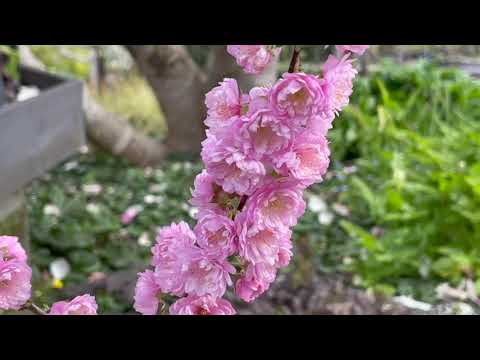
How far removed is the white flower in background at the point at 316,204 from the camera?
10.00ft

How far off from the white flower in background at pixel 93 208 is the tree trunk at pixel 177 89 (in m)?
0.86

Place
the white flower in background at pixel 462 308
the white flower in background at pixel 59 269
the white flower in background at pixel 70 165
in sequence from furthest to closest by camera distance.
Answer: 1. the white flower in background at pixel 70 165
2. the white flower in background at pixel 59 269
3. the white flower in background at pixel 462 308

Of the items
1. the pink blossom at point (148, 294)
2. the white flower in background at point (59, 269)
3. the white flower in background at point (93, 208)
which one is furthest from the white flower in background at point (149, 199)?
the pink blossom at point (148, 294)

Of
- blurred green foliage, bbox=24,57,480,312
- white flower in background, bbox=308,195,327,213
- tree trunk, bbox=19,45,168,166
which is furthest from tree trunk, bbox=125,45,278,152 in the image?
white flower in background, bbox=308,195,327,213

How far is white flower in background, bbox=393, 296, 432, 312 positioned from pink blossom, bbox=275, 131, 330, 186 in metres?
1.88

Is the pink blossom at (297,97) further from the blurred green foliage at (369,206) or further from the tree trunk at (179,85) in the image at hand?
the tree trunk at (179,85)

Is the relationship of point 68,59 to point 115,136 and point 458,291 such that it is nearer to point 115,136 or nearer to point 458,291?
point 115,136

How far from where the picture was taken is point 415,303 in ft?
7.48

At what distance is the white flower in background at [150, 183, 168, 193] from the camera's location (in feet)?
11.0

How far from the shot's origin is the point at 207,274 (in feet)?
1.72

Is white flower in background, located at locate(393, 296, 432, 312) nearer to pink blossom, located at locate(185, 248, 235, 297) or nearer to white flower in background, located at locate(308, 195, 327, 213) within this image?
white flower in background, located at locate(308, 195, 327, 213)

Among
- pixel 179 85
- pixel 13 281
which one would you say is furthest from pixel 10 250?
pixel 179 85

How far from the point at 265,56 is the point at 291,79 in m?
0.09
